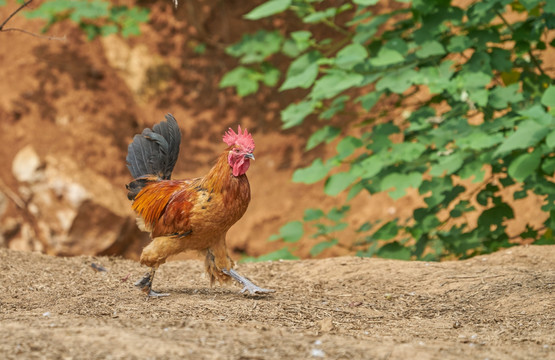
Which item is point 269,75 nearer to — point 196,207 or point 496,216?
Answer: point 496,216

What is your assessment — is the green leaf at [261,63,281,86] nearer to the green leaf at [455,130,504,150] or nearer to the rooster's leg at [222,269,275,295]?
the green leaf at [455,130,504,150]

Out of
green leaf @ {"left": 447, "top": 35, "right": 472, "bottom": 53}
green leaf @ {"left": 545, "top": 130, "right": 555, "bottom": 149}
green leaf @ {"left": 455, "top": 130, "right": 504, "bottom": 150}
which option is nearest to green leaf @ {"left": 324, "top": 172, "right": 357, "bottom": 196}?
green leaf @ {"left": 455, "top": 130, "right": 504, "bottom": 150}

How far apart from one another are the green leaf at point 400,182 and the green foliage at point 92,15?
5.08 meters

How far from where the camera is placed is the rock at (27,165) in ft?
33.1

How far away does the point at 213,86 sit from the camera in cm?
1119

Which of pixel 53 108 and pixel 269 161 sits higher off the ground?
pixel 53 108

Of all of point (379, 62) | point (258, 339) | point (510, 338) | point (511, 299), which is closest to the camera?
point (258, 339)

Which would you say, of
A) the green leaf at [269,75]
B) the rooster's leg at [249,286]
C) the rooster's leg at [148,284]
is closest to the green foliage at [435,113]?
the rooster's leg at [249,286]

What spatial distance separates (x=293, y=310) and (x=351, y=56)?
7.73 feet

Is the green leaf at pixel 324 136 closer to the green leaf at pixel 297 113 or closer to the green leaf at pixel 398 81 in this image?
the green leaf at pixel 297 113

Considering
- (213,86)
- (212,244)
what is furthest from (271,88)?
(212,244)

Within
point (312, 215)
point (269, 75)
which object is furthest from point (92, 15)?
point (312, 215)

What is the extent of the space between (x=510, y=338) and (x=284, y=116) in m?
3.01

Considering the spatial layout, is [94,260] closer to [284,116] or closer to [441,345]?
[284,116]
